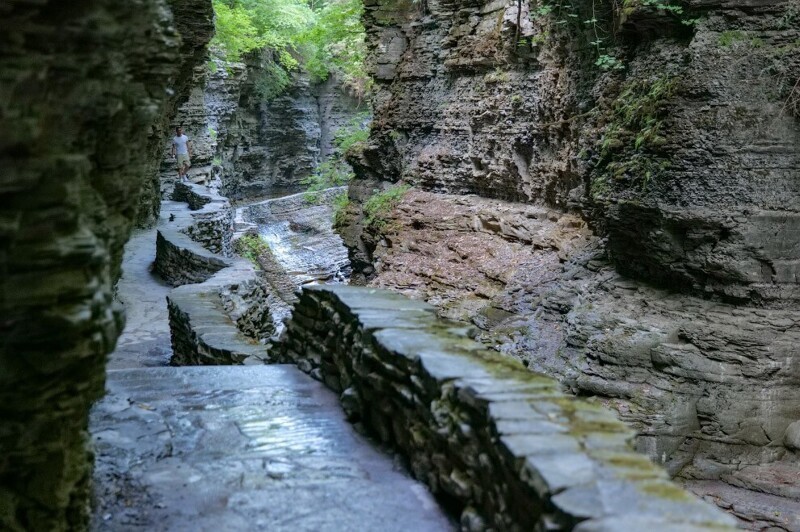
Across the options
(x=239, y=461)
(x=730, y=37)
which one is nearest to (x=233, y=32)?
(x=730, y=37)

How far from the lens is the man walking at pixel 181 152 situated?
2280 centimetres

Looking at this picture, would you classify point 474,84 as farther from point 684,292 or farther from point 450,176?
point 684,292

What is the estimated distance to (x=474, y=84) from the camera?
15594mm

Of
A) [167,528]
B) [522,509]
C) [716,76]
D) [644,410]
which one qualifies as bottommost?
[644,410]

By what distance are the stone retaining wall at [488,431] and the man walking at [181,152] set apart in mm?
18673

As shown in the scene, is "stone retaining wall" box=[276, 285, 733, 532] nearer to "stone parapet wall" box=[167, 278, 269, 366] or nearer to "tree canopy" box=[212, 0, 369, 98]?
"stone parapet wall" box=[167, 278, 269, 366]

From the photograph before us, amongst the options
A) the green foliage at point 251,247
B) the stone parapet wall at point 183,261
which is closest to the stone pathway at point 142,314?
the stone parapet wall at point 183,261

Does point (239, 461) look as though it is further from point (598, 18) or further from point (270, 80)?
point (270, 80)

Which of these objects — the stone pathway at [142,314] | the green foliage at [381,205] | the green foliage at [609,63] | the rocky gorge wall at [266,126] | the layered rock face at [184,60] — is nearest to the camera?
the stone pathway at [142,314]

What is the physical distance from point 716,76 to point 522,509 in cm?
751

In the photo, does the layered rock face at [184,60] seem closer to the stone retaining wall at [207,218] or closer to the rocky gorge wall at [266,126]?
the stone retaining wall at [207,218]

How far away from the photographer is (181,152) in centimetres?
2322

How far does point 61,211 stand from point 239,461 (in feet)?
7.98

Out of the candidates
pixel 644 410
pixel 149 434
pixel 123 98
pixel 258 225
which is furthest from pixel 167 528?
pixel 258 225
